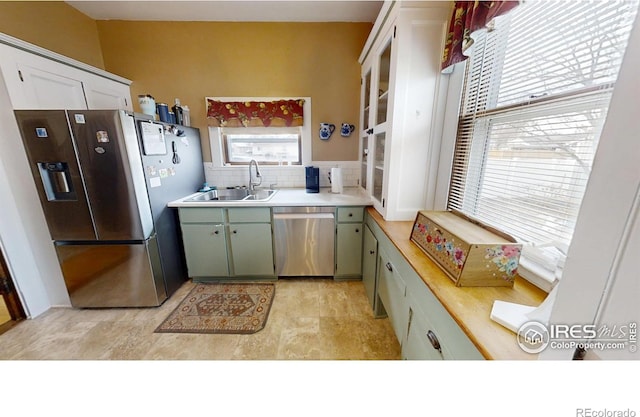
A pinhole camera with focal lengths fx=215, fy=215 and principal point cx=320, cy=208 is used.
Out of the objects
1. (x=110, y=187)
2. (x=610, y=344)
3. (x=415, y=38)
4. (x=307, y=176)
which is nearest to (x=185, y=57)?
(x=110, y=187)

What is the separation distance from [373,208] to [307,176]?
0.89 meters

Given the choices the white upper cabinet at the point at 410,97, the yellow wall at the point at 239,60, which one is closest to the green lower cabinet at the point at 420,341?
the white upper cabinet at the point at 410,97

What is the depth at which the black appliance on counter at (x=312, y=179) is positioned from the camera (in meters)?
2.48

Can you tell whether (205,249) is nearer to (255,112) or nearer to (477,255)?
(255,112)

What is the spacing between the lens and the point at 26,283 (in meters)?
1.80

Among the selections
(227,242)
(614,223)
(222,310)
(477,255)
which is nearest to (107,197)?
(227,242)

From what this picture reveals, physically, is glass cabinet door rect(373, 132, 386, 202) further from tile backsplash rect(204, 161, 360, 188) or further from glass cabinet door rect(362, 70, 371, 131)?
tile backsplash rect(204, 161, 360, 188)

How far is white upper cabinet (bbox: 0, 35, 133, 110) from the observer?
1.53m

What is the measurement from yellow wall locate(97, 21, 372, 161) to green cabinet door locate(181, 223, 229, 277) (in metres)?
1.39

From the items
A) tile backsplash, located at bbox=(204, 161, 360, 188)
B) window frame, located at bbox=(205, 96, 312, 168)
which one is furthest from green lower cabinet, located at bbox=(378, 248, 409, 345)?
window frame, located at bbox=(205, 96, 312, 168)

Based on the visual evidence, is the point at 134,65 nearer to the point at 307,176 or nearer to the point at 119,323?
the point at 307,176

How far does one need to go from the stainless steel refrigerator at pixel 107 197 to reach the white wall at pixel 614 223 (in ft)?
7.71

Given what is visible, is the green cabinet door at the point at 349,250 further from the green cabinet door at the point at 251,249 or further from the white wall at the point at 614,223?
the white wall at the point at 614,223

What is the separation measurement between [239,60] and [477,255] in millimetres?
2921
